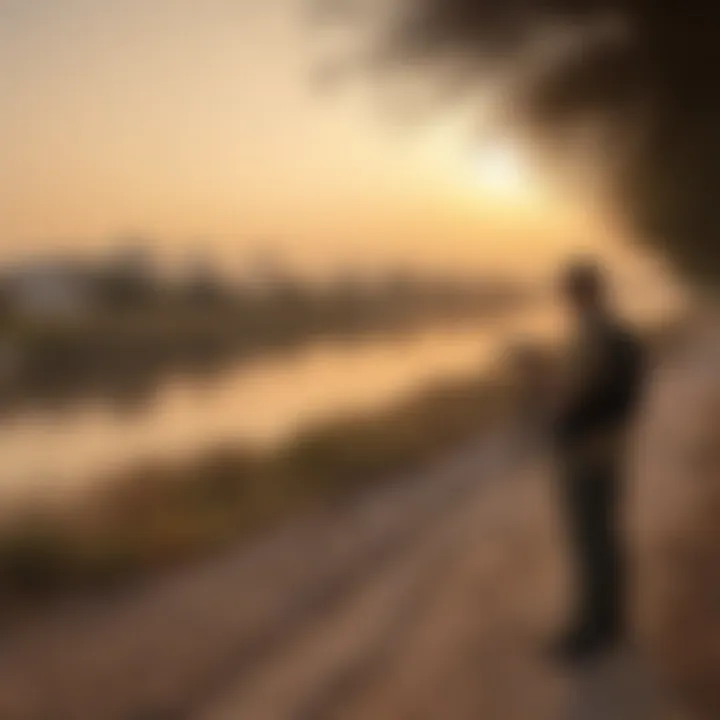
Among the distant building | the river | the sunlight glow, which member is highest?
the distant building

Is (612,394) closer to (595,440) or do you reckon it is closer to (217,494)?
(595,440)

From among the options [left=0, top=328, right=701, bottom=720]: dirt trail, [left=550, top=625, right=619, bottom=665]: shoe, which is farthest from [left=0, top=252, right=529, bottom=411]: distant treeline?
[left=550, top=625, right=619, bottom=665]: shoe

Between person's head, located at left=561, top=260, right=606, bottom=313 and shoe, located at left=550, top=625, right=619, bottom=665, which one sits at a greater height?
person's head, located at left=561, top=260, right=606, bottom=313

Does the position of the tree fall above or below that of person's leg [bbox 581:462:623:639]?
above

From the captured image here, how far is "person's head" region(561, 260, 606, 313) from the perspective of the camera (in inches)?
30.1

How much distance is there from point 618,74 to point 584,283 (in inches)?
6.5

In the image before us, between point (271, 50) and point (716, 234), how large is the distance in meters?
0.36

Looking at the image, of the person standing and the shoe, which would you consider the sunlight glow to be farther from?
the shoe

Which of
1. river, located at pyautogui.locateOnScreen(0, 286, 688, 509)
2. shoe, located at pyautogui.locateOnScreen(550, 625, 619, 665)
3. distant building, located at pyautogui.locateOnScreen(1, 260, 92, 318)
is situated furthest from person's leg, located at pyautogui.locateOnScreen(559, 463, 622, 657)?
distant building, located at pyautogui.locateOnScreen(1, 260, 92, 318)

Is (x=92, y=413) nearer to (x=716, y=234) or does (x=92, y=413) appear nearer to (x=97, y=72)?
(x=97, y=72)

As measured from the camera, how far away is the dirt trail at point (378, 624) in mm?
680

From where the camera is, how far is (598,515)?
736 mm

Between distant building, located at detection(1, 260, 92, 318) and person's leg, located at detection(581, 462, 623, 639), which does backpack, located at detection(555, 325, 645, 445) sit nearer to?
person's leg, located at detection(581, 462, 623, 639)

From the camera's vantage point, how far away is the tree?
778 millimetres
